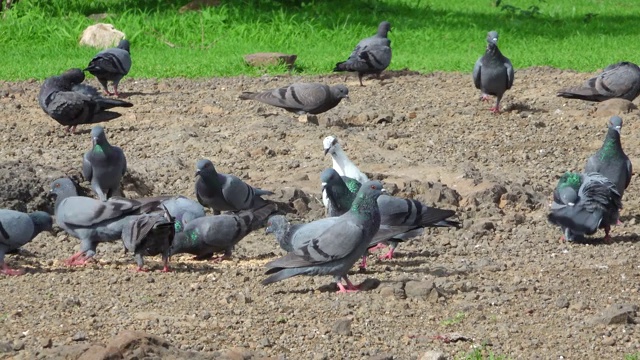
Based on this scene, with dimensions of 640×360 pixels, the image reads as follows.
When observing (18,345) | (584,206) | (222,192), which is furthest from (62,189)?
(584,206)

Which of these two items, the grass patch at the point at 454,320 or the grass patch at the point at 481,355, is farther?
the grass patch at the point at 454,320

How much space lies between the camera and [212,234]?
8.45 meters

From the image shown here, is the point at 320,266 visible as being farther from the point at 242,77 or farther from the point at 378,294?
the point at 242,77

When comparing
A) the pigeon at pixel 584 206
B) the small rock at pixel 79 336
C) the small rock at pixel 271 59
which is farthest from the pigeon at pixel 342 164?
the small rock at pixel 271 59

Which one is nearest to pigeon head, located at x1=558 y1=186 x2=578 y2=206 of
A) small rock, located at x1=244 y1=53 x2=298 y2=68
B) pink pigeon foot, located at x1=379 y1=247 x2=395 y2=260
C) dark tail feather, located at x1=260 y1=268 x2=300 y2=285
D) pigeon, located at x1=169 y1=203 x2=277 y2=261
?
pink pigeon foot, located at x1=379 y1=247 x2=395 y2=260

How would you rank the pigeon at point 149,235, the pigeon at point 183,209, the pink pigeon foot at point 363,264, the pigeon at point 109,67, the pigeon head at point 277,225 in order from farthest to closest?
the pigeon at point 109,67 → the pigeon at point 183,209 → the pink pigeon foot at point 363,264 → the pigeon head at point 277,225 → the pigeon at point 149,235

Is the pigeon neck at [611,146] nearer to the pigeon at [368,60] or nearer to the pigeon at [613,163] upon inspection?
the pigeon at [613,163]

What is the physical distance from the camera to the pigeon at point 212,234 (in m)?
8.45

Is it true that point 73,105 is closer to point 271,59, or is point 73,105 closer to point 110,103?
point 110,103

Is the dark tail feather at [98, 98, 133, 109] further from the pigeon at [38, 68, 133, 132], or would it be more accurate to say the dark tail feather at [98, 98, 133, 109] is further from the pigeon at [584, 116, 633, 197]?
the pigeon at [584, 116, 633, 197]

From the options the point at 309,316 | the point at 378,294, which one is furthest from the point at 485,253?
the point at 309,316

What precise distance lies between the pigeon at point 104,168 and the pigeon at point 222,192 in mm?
816

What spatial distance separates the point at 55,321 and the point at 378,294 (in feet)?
6.11

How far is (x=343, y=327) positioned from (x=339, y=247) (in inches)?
38.3
